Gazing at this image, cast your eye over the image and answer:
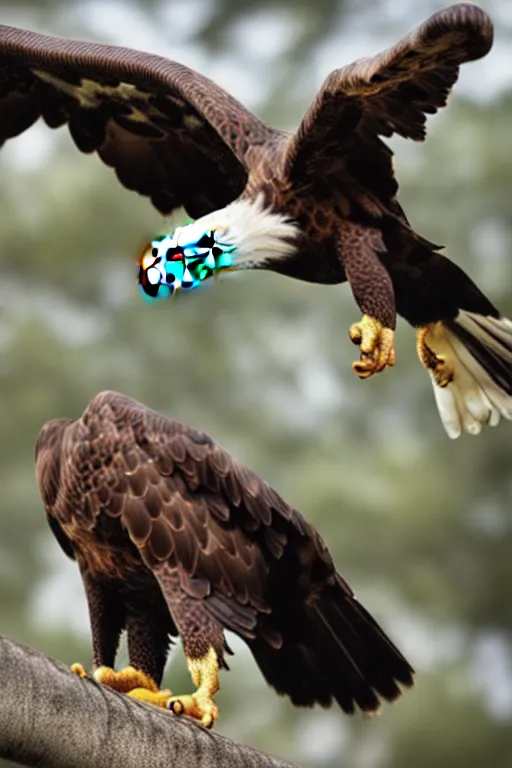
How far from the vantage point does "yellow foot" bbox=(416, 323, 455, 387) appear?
568 centimetres

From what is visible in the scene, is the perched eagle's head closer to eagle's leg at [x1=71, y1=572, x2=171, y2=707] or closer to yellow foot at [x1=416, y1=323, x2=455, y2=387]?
yellow foot at [x1=416, y1=323, x2=455, y2=387]

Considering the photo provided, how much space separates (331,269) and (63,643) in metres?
7.24

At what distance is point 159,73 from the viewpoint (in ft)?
19.2

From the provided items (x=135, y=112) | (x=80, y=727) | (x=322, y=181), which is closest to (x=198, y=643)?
(x=80, y=727)

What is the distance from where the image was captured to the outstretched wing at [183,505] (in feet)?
17.3

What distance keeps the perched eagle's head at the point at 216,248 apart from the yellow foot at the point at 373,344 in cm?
34

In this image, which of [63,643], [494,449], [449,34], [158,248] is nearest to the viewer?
[449,34]

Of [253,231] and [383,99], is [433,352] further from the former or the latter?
[383,99]

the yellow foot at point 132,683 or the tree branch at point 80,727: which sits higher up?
the yellow foot at point 132,683

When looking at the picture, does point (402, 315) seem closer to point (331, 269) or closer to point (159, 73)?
point (331, 269)

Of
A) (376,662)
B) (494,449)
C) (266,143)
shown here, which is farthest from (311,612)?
(494,449)

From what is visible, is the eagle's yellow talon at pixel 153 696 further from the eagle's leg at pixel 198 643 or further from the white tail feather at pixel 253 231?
the white tail feather at pixel 253 231

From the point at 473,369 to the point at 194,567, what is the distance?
1.04 m

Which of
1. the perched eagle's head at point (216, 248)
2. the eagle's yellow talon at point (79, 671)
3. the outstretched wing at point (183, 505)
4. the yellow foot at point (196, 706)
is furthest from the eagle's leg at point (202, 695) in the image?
the perched eagle's head at point (216, 248)
